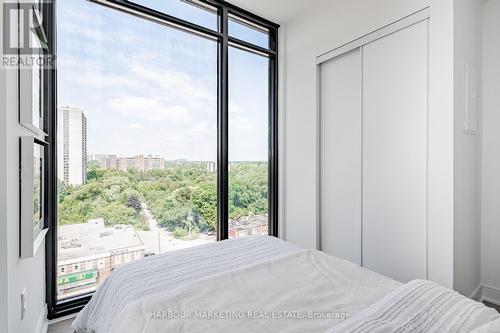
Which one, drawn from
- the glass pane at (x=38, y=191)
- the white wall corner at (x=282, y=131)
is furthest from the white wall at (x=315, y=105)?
the glass pane at (x=38, y=191)

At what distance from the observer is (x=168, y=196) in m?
2.63

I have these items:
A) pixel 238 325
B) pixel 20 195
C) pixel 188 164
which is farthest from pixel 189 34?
pixel 238 325

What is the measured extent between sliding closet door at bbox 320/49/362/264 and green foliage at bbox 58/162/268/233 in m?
0.84

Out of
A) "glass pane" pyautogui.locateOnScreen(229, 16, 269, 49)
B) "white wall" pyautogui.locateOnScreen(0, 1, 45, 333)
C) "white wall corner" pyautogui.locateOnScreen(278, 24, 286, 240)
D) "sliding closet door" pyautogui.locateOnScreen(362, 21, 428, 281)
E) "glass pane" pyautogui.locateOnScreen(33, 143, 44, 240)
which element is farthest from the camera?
"white wall corner" pyautogui.locateOnScreen(278, 24, 286, 240)

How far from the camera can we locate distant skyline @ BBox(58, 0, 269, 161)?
217cm

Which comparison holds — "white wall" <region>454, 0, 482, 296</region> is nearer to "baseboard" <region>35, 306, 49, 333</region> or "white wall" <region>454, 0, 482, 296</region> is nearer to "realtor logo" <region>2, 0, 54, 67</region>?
"realtor logo" <region>2, 0, 54, 67</region>

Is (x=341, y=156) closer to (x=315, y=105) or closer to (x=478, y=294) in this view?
(x=315, y=105)

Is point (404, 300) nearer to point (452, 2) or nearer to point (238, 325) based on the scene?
point (238, 325)

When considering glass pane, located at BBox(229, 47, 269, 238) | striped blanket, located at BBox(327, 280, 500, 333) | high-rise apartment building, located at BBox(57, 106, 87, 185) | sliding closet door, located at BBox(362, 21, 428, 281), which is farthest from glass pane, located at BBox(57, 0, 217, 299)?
striped blanket, located at BBox(327, 280, 500, 333)

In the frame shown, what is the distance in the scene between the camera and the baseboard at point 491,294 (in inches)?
89.8

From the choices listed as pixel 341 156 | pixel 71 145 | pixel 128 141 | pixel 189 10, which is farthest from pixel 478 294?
pixel 189 10

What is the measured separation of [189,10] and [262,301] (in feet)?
9.04

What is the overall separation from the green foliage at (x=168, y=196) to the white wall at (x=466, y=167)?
1958 millimetres

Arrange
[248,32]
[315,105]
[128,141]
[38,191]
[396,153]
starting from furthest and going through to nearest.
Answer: [248,32] < [315,105] < [128,141] < [396,153] < [38,191]
